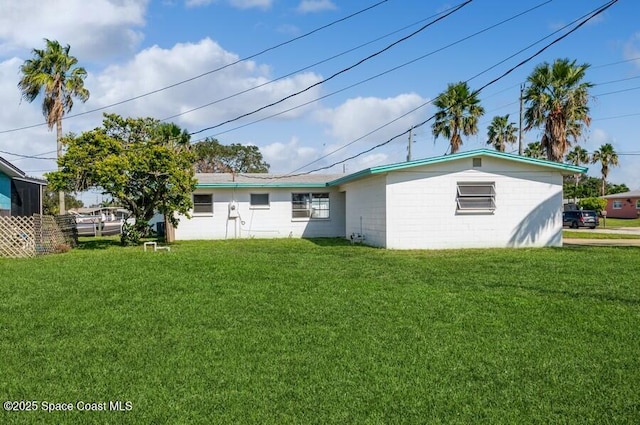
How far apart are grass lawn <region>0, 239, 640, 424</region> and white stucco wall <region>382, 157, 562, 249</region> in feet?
19.4

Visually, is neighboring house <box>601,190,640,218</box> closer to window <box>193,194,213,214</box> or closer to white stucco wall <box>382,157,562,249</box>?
white stucco wall <box>382,157,562,249</box>

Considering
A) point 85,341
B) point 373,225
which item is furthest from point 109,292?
point 373,225

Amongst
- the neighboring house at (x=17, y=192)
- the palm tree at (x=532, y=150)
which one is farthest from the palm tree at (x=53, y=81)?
the palm tree at (x=532, y=150)

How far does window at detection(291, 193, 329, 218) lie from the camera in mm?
22344

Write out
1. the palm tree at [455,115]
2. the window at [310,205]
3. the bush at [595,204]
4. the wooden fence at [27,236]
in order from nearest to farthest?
the wooden fence at [27,236] → the window at [310,205] → the palm tree at [455,115] → the bush at [595,204]

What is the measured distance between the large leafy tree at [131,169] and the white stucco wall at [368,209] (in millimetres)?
5996

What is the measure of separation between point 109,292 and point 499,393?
19.9 feet

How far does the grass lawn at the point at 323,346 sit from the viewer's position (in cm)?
379

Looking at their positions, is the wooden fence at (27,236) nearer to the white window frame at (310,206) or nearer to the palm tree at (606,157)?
the white window frame at (310,206)

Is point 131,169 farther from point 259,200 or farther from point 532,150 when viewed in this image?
point 532,150

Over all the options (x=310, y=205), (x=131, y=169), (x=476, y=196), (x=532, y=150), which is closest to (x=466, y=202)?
(x=476, y=196)

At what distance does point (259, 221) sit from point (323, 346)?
55.9ft

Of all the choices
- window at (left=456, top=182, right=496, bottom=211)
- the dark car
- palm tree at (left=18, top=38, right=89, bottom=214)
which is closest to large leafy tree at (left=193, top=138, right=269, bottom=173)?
palm tree at (left=18, top=38, right=89, bottom=214)

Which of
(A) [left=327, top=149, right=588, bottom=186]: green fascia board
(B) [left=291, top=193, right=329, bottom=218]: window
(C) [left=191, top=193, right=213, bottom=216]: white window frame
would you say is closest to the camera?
(A) [left=327, top=149, right=588, bottom=186]: green fascia board
